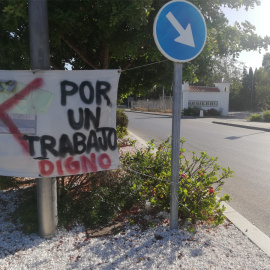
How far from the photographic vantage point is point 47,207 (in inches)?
107

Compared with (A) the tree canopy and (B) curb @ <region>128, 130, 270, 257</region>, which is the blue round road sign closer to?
(A) the tree canopy

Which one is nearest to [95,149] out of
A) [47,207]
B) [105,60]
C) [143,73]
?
[47,207]

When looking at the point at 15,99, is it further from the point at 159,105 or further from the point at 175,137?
the point at 159,105

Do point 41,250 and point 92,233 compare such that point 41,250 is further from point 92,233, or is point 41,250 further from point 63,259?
point 92,233

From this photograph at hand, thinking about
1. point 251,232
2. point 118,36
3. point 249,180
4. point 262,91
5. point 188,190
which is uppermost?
point 262,91

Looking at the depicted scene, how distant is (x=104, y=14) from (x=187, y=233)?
253 cm

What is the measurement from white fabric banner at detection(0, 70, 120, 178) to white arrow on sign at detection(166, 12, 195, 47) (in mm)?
707

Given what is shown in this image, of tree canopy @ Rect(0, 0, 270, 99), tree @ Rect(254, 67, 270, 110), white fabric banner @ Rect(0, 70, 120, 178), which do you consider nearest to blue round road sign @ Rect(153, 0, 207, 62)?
tree canopy @ Rect(0, 0, 270, 99)

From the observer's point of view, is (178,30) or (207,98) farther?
(207,98)

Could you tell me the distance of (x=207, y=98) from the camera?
35.9 m

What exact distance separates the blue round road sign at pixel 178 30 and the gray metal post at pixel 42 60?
1022mm

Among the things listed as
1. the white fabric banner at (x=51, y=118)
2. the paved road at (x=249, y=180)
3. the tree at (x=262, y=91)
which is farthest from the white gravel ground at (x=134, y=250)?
the tree at (x=262, y=91)

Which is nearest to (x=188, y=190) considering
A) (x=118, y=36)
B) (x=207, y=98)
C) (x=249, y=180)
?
(x=118, y=36)

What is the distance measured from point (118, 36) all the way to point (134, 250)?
2446 mm
